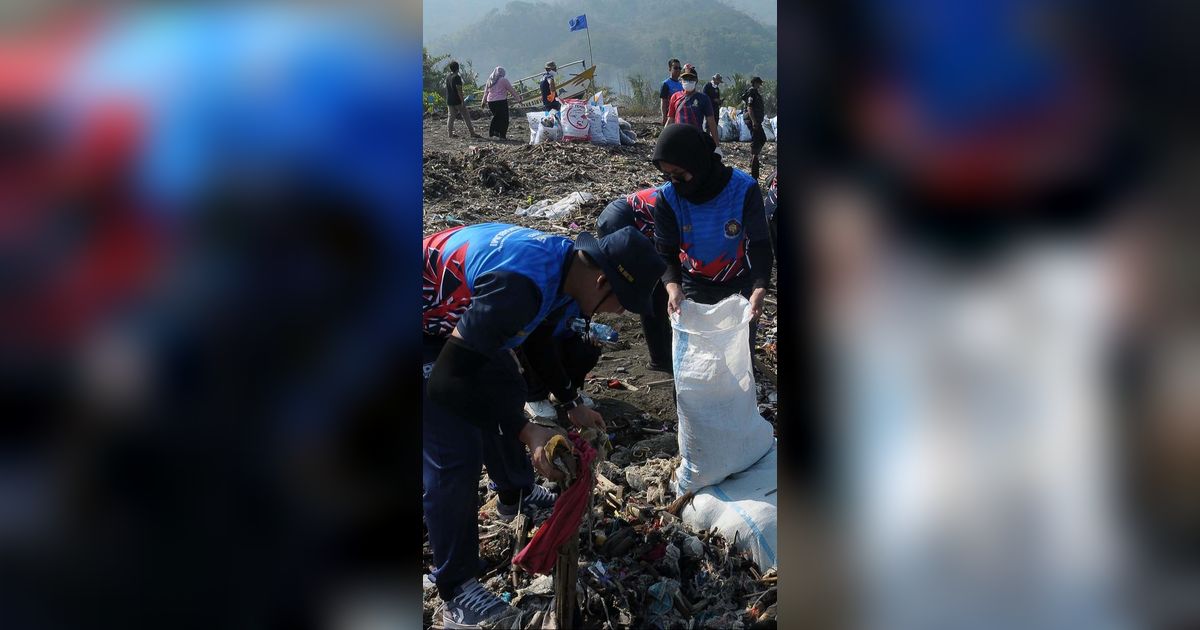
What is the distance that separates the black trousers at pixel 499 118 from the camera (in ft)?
44.4

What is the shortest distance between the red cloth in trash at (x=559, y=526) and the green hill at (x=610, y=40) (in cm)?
5629

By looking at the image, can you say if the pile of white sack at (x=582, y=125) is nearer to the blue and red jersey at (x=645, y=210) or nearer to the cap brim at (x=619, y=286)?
the blue and red jersey at (x=645, y=210)

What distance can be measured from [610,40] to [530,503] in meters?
81.6

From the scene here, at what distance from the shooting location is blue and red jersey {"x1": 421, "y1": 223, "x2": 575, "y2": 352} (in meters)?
2.09

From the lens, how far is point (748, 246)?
386cm

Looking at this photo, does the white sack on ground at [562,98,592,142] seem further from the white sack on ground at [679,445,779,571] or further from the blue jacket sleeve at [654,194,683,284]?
the white sack on ground at [679,445,779,571]

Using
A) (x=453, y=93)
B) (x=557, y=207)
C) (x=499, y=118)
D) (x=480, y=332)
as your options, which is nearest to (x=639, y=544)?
(x=480, y=332)

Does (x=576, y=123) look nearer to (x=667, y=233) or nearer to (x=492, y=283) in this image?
(x=667, y=233)

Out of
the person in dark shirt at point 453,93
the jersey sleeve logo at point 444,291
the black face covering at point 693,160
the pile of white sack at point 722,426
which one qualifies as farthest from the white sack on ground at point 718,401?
the person in dark shirt at point 453,93

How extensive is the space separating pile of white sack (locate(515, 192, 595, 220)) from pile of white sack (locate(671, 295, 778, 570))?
18.2ft

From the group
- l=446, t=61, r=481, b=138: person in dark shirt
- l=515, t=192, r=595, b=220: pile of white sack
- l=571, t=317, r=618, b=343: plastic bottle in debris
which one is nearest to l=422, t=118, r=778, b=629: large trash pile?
l=571, t=317, r=618, b=343: plastic bottle in debris

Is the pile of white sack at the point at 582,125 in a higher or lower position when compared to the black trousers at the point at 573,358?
higher

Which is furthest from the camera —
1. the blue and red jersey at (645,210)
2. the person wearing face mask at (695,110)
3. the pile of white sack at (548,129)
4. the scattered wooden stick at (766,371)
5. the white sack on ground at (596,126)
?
the pile of white sack at (548,129)
